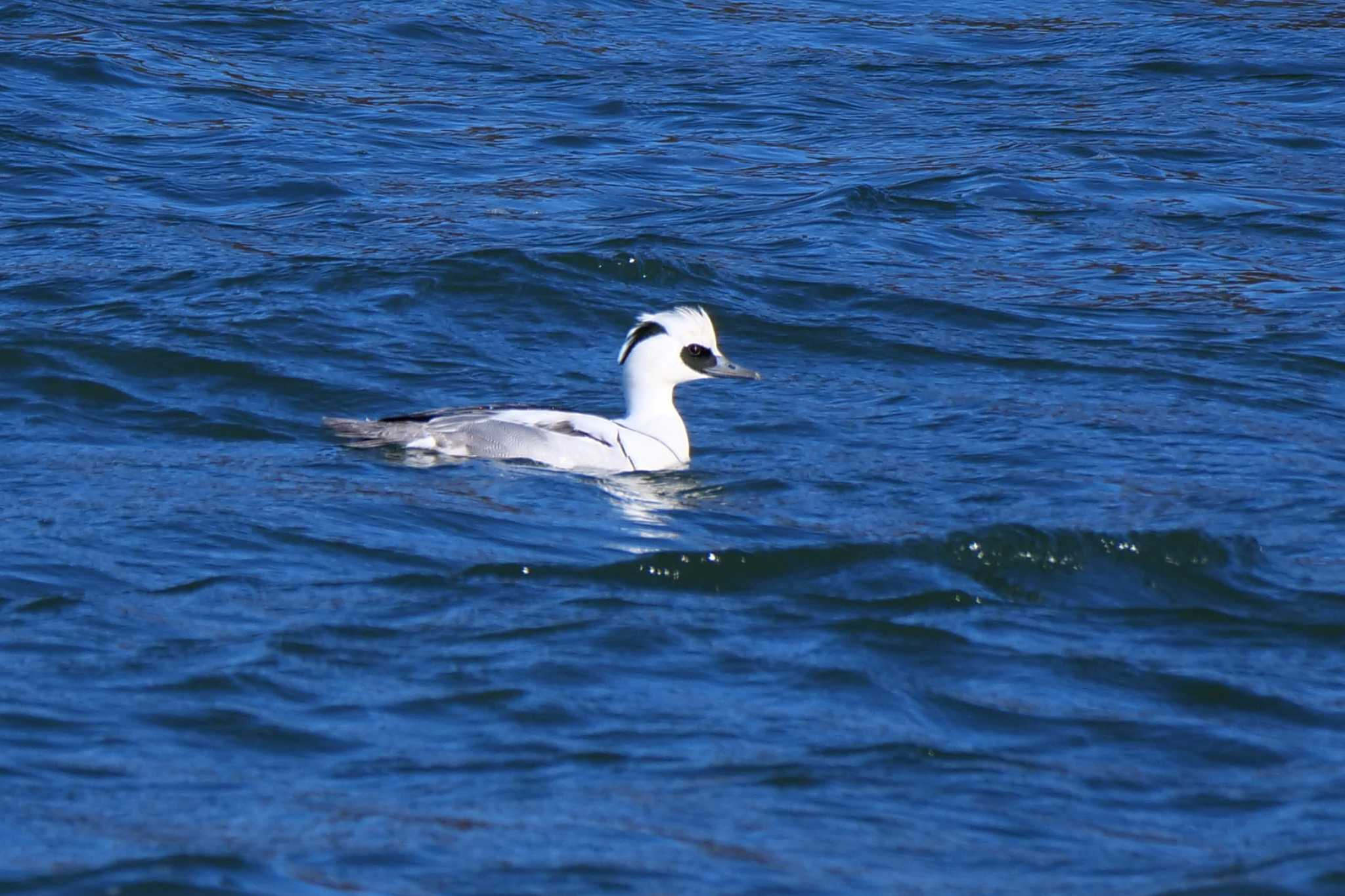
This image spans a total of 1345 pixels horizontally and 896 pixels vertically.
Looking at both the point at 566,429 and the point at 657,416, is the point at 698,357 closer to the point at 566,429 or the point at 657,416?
the point at 657,416

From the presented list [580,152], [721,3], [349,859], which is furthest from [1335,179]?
[349,859]

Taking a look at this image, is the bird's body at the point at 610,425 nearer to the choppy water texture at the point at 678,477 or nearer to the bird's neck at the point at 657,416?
the bird's neck at the point at 657,416

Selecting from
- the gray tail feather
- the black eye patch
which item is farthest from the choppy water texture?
the black eye patch

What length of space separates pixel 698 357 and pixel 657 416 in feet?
1.25

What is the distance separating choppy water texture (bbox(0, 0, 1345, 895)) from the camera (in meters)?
6.05

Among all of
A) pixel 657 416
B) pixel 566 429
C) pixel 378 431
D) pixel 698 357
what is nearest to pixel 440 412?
pixel 378 431

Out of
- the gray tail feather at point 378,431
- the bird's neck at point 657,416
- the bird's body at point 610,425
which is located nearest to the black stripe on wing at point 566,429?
the bird's body at point 610,425

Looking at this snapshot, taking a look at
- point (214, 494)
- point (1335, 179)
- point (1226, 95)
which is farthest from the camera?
point (1226, 95)

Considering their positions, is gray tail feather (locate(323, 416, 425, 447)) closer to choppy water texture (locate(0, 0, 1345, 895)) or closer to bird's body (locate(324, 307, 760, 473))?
bird's body (locate(324, 307, 760, 473))

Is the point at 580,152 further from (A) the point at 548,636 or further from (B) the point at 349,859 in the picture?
(B) the point at 349,859

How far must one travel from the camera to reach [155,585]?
792 cm

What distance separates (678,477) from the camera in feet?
34.2

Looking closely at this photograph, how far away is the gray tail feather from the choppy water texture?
0.17m

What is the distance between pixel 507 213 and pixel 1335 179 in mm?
6696
